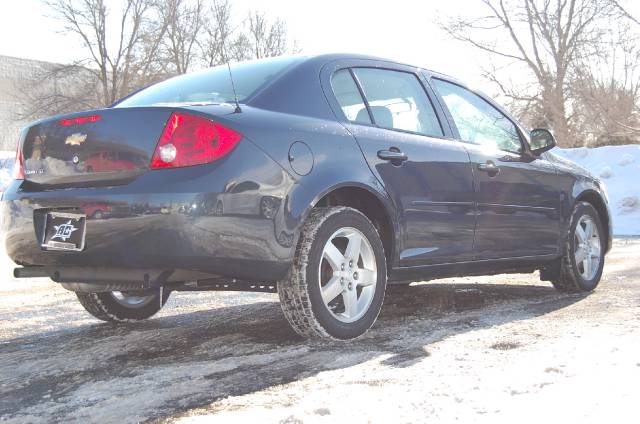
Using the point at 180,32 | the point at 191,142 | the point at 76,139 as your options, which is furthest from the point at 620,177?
the point at 180,32

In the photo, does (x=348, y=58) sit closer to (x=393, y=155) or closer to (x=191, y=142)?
(x=393, y=155)

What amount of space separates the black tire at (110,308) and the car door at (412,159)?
1.58m

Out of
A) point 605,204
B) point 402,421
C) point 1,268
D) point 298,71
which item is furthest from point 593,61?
point 402,421

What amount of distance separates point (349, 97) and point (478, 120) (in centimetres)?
137

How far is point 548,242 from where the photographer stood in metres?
4.95

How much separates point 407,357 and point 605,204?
11.0 feet

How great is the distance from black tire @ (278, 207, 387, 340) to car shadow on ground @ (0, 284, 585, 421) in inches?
3.1

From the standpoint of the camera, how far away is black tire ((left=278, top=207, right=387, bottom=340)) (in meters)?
3.23

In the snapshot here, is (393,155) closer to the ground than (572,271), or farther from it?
farther from it

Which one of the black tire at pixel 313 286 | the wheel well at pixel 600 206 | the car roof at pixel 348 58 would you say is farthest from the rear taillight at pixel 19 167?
the wheel well at pixel 600 206

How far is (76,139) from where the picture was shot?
3.23m

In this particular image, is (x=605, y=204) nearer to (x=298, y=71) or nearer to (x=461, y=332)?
(x=461, y=332)

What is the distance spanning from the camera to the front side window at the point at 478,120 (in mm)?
4535

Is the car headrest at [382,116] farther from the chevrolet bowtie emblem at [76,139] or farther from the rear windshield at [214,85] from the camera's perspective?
the chevrolet bowtie emblem at [76,139]
